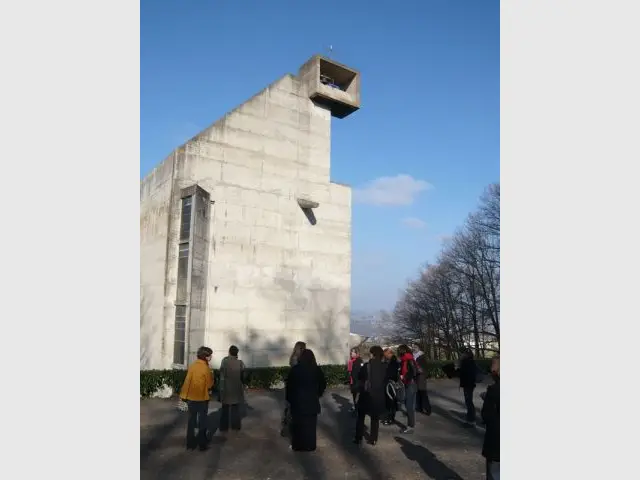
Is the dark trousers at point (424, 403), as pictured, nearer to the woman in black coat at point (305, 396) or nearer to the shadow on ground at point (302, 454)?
the shadow on ground at point (302, 454)

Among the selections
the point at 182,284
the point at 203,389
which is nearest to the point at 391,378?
the point at 203,389

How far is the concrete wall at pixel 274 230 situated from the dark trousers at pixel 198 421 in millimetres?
7657

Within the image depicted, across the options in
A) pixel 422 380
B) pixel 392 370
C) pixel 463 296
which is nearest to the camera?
pixel 392 370

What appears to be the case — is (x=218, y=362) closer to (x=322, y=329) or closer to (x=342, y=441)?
(x=322, y=329)

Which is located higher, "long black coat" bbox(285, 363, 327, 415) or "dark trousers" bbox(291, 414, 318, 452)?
"long black coat" bbox(285, 363, 327, 415)

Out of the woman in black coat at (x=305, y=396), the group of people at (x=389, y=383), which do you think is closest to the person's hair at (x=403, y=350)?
the group of people at (x=389, y=383)

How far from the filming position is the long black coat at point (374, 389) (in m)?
8.73

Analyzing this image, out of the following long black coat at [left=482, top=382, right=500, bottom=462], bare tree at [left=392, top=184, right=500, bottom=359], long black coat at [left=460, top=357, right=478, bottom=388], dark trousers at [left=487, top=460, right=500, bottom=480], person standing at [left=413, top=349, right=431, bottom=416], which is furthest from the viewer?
bare tree at [left=392, top=184, right=500, bottom=359]

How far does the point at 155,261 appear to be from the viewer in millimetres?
17078

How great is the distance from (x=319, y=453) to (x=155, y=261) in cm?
1113

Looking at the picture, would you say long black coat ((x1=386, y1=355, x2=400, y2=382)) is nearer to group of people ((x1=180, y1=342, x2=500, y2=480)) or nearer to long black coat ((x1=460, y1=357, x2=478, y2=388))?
group of people ((x1=180, y1=342, x2=500, y2=480))

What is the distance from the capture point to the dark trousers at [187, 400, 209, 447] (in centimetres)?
808

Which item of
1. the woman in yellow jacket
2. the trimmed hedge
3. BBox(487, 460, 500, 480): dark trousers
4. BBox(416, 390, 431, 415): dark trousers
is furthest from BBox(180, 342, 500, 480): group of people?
the trimmed hedge

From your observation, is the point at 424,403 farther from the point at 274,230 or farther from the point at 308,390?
the point at 274,230
